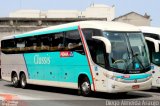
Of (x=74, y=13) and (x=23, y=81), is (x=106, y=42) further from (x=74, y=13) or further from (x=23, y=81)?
(x=74, y=13)

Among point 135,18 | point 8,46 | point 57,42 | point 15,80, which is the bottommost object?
point 15,80

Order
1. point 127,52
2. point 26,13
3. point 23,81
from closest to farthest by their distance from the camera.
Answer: point 127,52
point 23,81
point 26,13

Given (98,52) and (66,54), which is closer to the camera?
(98,52)

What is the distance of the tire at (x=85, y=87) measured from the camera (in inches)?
725

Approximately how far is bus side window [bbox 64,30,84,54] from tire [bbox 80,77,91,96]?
1.22 metres

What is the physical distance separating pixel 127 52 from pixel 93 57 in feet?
4.71

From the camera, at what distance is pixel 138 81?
17312 millimetres

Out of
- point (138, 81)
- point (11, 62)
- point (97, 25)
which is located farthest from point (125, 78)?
point (11, 62)

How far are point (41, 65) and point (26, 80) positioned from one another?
255cm

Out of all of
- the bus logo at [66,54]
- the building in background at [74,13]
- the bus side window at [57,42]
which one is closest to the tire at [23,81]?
the bus side window at [57,42]

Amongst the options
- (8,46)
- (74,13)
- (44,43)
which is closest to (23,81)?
(8,46)

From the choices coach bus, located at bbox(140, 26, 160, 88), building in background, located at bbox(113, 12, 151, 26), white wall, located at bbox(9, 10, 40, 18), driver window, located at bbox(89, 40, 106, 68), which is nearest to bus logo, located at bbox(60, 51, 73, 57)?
driver window, located at bbox(89, 40, 106, 68)

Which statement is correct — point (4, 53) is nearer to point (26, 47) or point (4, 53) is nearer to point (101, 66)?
point (26, 47)

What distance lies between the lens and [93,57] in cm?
1797
